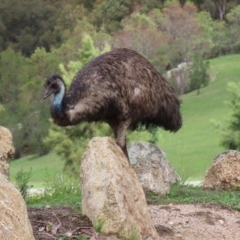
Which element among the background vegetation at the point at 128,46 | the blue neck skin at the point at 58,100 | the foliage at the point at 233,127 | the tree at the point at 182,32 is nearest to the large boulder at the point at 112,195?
the blue neck skin at the point at 58,100

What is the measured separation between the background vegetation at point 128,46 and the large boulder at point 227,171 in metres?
20.7

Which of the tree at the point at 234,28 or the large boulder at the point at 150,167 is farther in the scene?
the tree at the point at 234,28

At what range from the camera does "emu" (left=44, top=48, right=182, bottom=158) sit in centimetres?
861

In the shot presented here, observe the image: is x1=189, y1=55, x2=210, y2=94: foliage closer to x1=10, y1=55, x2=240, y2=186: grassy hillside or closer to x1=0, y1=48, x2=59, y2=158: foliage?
x1=10, y1=55, x2=240, y2=186: grassy hillside

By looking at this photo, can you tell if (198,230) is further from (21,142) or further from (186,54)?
(186,54)

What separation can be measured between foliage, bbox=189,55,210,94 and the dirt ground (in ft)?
145

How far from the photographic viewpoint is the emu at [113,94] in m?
8.61

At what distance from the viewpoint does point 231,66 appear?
59.1 meters

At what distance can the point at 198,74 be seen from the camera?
5475cm

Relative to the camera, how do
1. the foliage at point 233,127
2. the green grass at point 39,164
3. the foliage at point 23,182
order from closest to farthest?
the foliage at point 23,182, the foliage at point 233,127, the green grass at point 39,164

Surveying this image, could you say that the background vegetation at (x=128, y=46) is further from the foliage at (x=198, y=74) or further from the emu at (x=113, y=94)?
the emu at (x=113, y=94)

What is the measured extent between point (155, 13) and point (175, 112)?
53.3 meters

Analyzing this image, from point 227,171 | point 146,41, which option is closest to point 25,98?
point 146,41

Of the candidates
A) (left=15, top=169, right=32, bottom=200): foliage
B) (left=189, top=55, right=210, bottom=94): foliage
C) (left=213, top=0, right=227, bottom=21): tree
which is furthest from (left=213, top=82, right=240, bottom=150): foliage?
(left=213, top=0, right=227, bottom=21): tree
